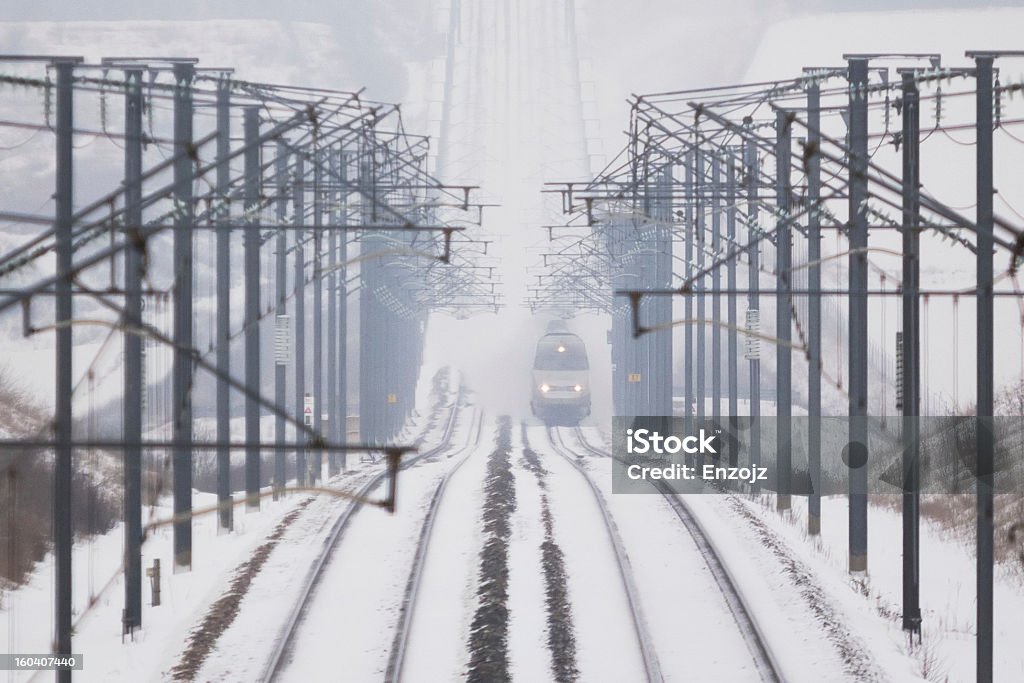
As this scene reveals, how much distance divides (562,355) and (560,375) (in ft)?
2.66

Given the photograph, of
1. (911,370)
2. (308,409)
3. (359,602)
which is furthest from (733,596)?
(308,409)

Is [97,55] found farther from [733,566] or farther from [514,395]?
[733,566]

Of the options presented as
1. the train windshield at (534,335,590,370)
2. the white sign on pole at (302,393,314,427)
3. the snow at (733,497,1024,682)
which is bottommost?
the snow at (733,497,1024,682)

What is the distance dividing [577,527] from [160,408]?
158ft

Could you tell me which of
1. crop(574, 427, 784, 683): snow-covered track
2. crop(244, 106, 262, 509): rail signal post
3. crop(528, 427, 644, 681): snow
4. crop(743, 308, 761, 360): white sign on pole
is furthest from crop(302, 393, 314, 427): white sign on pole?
crop(743, 308, 761, 360): white sign on pole

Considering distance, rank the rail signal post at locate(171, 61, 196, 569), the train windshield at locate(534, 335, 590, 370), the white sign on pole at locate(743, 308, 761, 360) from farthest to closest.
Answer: the train windshield at locate(534, 335, 590, 370) → the white sign on pole at locate(743, 308, 761, 360) → the rail signal post at locate(171, 61, 196, 569)

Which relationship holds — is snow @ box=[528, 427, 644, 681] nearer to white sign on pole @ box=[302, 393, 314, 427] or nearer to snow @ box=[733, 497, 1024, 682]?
snow @ box=[733, 497, 1024, 682]

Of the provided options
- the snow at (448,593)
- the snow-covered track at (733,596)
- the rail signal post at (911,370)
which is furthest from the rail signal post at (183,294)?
the rail signal post at (911,370)

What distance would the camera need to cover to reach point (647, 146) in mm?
22734

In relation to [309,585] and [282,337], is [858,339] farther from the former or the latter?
[282,337]

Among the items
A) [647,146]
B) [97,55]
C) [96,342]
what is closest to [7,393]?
[647,146]

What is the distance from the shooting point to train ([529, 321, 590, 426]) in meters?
59.4

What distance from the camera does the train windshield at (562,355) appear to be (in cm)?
5938

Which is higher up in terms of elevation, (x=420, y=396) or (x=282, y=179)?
(x=282, y=179)
